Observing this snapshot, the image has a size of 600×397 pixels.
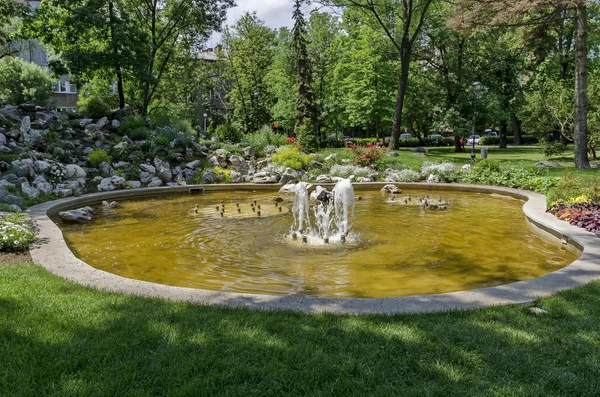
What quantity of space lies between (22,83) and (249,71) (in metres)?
18.7

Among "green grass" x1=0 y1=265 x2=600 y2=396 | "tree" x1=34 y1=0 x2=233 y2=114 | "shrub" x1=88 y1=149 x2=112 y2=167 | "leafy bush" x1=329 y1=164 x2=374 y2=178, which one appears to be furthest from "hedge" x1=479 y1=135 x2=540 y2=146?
"green grass" x1=0 y1=265 x2=600 y2=396

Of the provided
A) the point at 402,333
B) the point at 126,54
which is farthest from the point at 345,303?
the point at 126,54

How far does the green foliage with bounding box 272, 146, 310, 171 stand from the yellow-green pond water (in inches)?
256

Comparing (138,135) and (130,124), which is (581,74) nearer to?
(138,135)

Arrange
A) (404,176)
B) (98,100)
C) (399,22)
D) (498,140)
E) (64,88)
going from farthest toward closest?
(64,88)
(498,140)
(399,22)
(98,100)
(404,176)

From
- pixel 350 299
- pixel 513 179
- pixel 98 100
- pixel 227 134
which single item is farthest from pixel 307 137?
pixel 350 299

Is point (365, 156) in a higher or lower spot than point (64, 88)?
lower

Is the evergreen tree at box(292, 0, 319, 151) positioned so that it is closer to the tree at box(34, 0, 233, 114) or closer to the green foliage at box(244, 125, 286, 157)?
the green foliage at box(244, 125, 286, 157)

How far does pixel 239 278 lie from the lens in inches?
224

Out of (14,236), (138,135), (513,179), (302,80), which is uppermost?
(302,80)

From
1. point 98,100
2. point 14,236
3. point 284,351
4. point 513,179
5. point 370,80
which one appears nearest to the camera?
point 284,351

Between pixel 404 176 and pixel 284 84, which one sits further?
pixel 284 84

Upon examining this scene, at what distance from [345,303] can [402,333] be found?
2.55 feet

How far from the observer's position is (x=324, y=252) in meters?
7.05
